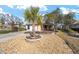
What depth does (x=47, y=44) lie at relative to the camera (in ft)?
7.67

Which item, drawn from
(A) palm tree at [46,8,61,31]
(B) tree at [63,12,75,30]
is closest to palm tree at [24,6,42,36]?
(A) palm tree at [46,8,61,31]

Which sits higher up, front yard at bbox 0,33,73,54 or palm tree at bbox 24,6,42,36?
palm tree at bbox 24,6,42,36

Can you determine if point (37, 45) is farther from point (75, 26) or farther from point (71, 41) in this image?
point (75, 26)

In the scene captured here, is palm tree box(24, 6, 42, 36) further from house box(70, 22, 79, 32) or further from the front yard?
house box(70, 22, 79, 32)

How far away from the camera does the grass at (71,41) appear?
2307 mm

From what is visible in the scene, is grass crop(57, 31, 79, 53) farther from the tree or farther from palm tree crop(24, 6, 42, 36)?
palm tree crop(24, 6, 42, 36)

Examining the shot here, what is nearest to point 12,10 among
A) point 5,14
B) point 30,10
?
point 5,14

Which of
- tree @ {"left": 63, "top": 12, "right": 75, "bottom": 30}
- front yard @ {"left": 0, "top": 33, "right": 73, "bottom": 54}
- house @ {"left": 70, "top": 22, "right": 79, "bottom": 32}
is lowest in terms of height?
front yard @ {"left": 0, "top": 33, "right": 73, "bottom": 54}

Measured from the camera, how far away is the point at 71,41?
7.64 feet

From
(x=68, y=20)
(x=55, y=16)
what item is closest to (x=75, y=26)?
(x=68, y=20)

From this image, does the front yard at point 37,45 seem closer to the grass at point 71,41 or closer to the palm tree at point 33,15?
the grass at point 71,41

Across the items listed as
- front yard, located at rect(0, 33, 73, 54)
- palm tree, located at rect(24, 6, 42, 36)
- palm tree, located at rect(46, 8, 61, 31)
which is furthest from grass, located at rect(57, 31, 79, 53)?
palm tree, located at rect(24, 6, 42, 36)

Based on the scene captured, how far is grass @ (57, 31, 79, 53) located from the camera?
2.31m
